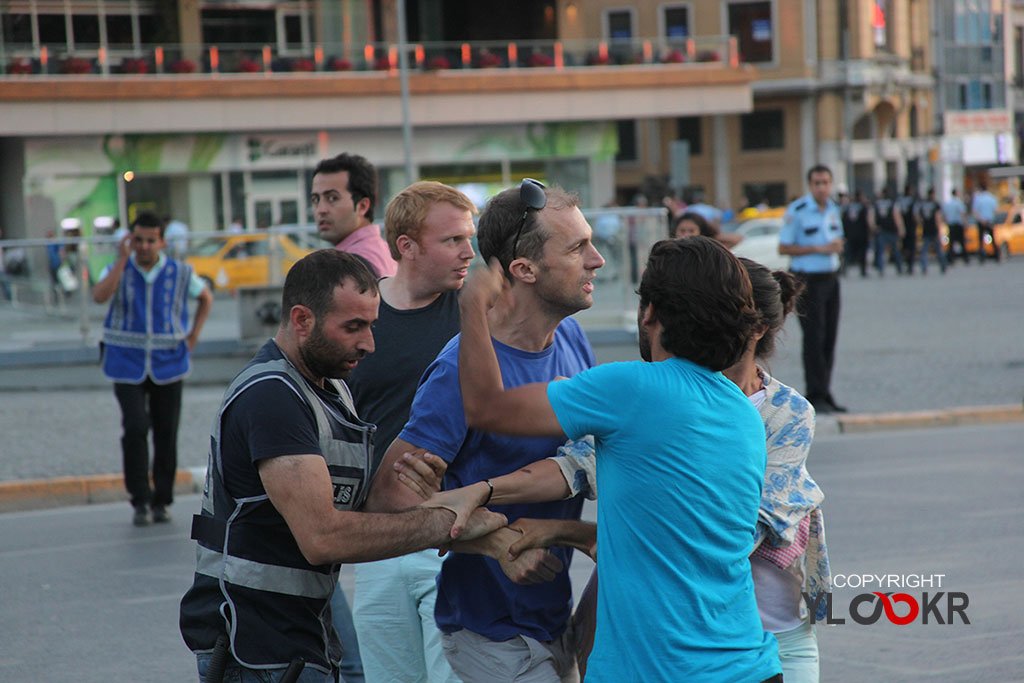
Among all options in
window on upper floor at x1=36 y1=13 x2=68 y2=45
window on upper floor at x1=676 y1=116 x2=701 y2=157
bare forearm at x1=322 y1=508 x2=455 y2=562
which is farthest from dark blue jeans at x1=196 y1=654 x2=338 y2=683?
window on upper floor at x1=676 y1=116 x2=701 y2=157

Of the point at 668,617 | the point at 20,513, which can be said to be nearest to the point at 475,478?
the point at 668,617

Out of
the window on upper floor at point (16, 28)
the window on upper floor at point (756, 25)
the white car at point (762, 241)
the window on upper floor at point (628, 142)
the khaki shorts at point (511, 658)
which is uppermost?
the window on upper floor at point (756, 25)

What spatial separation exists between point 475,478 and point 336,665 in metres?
0.57

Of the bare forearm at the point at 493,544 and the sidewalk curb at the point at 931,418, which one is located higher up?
the bare forearm at the point at 493,544

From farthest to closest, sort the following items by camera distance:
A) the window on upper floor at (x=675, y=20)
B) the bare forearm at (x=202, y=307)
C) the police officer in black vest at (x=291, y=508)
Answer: the window on upper floor at (x=675, y=20) → the bare forearm at (x=202, y=307) → the police officer in black vest at (x=291, y=508)

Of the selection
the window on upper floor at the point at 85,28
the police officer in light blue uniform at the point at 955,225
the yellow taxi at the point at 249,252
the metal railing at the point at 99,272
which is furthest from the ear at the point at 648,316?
the window on upper floor at the point at 85,28

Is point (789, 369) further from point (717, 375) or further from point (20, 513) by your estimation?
point (717, 375)

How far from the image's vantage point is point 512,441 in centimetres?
317

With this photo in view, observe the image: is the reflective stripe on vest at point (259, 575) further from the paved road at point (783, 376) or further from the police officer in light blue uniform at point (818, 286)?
the police officer in light blue uniform at point (818, 286)

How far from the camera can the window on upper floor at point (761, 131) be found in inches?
2094

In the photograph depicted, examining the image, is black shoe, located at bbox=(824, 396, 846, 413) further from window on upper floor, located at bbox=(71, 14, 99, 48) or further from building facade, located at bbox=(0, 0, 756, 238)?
window on upper floor, located at bbox=(71, 14, 99, 48)

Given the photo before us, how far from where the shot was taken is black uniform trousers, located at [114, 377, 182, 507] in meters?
8.55

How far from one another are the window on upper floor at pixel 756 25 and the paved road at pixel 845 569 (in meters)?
44.7

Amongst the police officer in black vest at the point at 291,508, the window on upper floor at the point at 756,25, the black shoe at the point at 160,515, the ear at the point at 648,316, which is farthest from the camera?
the window on upper floor at the point at 756,25
